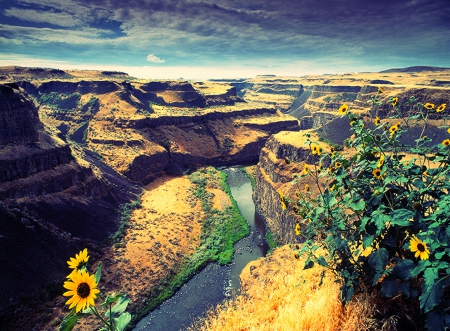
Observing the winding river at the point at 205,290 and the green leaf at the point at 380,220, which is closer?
the green leaf at the point at 380,220

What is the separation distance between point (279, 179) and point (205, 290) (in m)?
18.4

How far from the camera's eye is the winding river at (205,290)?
81.2ft

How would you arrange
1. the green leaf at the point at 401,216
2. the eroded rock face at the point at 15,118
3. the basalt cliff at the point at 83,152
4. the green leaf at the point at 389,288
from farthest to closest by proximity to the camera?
1. the eroded rock face at the point at 15,118
2. the basalt cliff at the point at 83,152
3. the green leaf at the point at 389,288
4. the green leaf at the point at 401,216

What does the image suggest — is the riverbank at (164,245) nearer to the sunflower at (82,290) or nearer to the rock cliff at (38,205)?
the rock cliff at (38,205)

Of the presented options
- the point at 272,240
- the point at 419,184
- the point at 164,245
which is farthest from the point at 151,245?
the point at 419,184

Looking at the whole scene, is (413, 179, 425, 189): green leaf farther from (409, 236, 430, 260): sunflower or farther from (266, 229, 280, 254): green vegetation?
(266, 229, 280, 254): green vegetation

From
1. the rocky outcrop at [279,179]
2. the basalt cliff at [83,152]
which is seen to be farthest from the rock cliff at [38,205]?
the rocky outcrop at [279,179]

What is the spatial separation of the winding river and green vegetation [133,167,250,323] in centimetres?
64

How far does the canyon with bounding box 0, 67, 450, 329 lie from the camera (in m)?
27.1

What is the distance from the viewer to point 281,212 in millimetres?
34750

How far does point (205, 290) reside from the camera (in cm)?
2856

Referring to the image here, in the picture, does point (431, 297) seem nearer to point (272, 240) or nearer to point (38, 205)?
point (272, 240)

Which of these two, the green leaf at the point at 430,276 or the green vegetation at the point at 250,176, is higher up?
the green leaf at the point at 430,276

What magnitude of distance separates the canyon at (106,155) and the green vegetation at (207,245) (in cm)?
171
